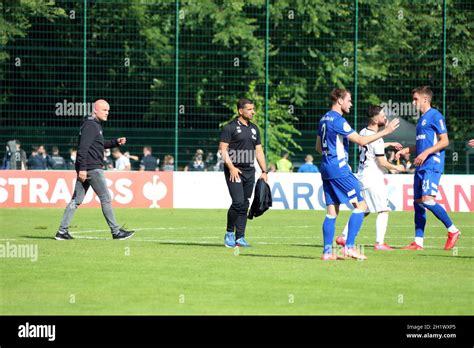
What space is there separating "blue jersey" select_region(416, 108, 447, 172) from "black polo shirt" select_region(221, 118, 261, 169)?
256 centimetres

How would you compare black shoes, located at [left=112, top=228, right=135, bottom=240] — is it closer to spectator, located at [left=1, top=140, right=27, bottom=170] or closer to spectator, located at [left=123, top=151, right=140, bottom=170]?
spectator, located at [left=1, top=140, right=27, bottom=170]

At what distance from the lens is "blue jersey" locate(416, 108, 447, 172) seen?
1681cm

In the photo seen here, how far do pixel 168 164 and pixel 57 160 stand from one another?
9.98 ft

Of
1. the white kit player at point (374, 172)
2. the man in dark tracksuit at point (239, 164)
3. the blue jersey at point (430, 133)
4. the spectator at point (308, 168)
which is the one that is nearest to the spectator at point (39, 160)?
the spectator at point (308, 168)

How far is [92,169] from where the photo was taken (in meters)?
18.0

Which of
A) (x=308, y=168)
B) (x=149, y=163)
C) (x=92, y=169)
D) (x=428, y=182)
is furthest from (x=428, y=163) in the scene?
(x=149, y=163)

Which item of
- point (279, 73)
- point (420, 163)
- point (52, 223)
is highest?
point (279, 73)

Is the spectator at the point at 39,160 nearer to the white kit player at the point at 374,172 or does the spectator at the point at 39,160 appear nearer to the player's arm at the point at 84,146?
the player's arm at the point at 84,146

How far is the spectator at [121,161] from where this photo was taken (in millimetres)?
31422

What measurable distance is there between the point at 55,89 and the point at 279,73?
7285 mm

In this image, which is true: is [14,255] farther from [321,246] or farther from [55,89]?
[55,89]

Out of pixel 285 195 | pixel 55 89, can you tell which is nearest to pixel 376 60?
pixel 285 195
